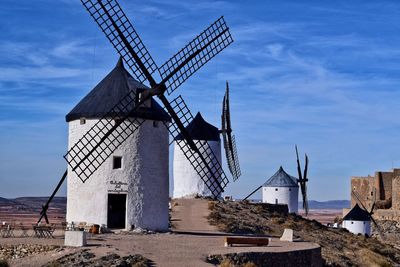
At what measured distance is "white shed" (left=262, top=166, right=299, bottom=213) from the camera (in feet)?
154

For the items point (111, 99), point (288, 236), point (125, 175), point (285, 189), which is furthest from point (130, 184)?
point (285, 189)

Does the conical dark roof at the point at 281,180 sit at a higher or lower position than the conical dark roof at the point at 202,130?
lower

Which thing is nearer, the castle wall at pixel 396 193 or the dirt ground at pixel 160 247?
the dirt ground at pixel 160 247

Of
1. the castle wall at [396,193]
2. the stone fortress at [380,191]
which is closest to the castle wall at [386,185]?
the stone fortress at [380,191]

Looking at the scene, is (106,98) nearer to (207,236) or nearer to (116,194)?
(116,194)

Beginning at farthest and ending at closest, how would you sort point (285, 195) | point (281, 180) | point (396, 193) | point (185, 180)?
1. point (396, 193)
2. point (281, 180)
3. point (285, 195)
4. point (185, 180)

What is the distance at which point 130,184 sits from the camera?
25.5 m

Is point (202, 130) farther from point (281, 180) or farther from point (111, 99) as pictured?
point (111, 99)

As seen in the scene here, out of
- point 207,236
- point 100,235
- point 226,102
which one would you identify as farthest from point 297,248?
point 226,102

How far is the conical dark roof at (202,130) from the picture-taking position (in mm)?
41141

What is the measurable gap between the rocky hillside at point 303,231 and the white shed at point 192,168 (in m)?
2.38

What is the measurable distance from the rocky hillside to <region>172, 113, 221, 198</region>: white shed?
2379 mm

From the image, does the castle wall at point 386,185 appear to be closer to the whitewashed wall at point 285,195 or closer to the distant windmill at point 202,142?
the whitewashed wall at point 285,195

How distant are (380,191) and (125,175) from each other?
4304cm
